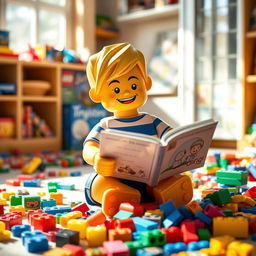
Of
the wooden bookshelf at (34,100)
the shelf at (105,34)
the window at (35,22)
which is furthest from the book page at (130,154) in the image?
the shelf at (105,34)

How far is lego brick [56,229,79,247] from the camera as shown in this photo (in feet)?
3.31

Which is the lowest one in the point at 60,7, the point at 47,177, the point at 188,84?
the point at 47,177

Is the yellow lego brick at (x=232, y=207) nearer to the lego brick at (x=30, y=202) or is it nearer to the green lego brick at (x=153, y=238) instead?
the green lego brick at (x=153, y=238)

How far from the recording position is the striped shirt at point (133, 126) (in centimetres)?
141

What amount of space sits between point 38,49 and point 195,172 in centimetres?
200

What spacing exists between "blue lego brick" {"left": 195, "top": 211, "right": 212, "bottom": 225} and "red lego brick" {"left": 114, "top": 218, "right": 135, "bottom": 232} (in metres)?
0.18

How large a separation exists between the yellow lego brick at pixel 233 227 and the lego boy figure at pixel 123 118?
258 millimetres

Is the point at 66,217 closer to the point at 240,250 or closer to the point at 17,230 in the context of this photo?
the point at 17,230

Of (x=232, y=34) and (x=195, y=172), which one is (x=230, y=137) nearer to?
(x=232, y=34)

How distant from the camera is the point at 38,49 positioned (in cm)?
357

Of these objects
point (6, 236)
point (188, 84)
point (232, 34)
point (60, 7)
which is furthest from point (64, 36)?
point (6, 236)

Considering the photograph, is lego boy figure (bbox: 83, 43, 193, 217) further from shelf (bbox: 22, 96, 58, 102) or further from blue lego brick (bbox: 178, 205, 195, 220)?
shelf (bbox: 22, 96, 58, 102)

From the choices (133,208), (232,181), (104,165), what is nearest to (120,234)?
(133,208)

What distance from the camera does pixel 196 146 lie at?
133 cm
